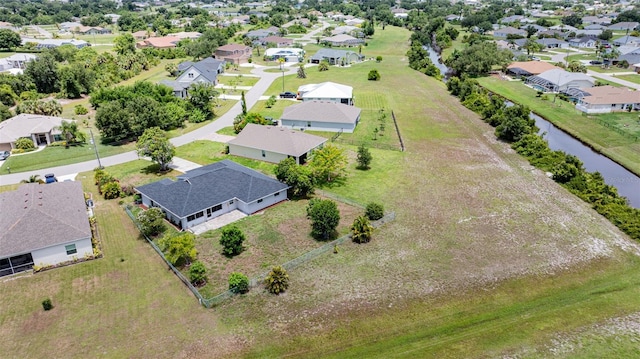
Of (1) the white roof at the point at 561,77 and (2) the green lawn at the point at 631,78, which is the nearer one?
(1) the white roof at the point at 561,77

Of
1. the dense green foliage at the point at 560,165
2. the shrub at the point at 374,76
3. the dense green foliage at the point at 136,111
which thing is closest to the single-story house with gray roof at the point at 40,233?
the dense green foliage at the point at 136,111

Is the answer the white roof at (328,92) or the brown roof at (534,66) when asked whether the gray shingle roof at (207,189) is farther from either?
the brown roof at (534,66)

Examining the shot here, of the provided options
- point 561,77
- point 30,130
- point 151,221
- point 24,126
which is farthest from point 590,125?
point 24,126

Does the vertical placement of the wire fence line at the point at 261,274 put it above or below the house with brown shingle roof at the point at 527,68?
below

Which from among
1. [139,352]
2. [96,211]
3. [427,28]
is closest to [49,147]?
[96,211]

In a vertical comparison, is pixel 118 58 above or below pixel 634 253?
above

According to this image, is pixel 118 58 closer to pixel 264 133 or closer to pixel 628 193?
pixel 264 133
